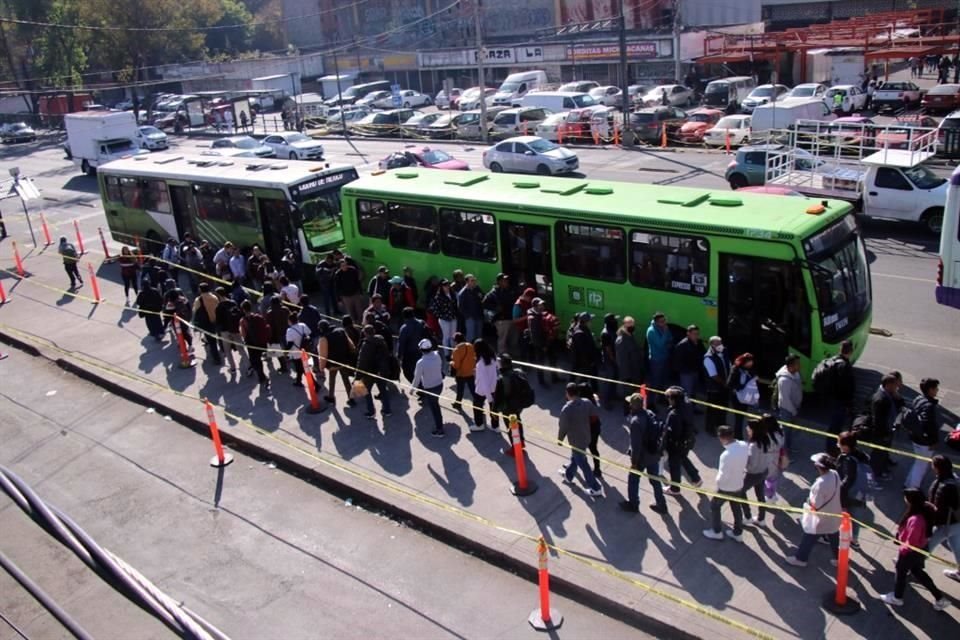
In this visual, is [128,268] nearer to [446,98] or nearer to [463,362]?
[463,362]

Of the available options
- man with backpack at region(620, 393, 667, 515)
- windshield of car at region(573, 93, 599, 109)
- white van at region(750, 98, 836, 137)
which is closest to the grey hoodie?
man with backpack at region(620, 393, 667, 515)

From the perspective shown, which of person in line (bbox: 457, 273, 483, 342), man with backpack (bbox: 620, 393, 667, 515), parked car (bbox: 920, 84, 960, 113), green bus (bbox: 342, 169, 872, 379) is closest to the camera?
man with backpack (bbox: 620, 393, 667, 515)

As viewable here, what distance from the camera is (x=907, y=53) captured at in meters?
41.2

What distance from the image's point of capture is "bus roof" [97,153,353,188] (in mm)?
18717

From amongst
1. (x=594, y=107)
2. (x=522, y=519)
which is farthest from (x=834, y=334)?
(x=594, y=107)

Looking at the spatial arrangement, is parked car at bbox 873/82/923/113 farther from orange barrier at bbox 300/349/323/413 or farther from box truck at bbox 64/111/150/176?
orange barrier at bbox 300/349/323/413

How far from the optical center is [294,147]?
41312mm

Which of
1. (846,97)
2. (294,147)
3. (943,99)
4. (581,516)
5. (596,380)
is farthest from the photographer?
(294,147)

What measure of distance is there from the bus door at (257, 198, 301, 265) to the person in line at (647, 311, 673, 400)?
31.4ft

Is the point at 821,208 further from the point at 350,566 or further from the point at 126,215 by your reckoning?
the point at 126,215

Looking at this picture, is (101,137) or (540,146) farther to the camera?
(101,137)

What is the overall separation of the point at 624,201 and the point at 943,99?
3056 centimetres

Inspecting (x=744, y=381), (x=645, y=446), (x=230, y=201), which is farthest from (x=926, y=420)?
(x=230, y=201)

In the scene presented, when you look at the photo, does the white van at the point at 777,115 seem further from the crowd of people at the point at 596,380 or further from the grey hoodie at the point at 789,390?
the grey hoodie at the point at 789,390
